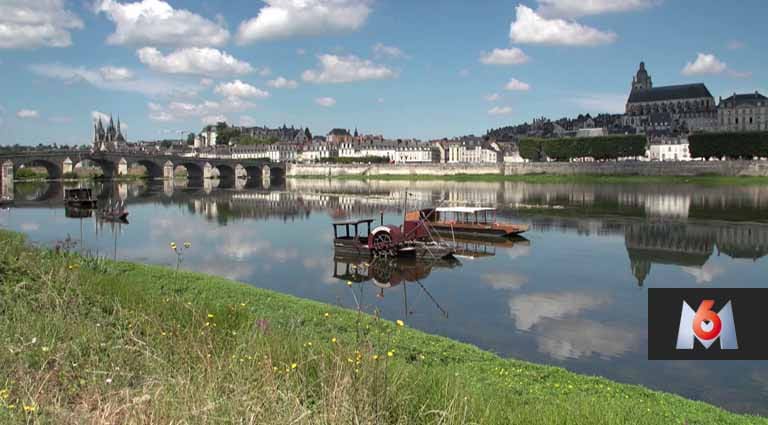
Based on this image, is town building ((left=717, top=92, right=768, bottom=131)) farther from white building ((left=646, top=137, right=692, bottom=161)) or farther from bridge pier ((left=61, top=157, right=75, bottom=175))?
bridge pier ((left=61, top=157, right=75, bottom=175))

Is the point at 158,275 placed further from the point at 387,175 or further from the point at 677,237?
the point at 387,175

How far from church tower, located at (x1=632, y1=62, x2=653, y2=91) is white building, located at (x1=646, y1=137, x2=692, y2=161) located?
150 ft

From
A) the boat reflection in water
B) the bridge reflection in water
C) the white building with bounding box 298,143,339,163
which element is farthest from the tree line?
the boat reflection in water

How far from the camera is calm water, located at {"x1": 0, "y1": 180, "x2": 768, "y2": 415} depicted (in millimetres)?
12023

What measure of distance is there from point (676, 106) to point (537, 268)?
147 m

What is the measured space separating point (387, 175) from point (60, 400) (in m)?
109

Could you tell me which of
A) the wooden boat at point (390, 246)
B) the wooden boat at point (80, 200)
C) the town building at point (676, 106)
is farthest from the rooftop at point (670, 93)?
the wooden boat at point (390, 246)

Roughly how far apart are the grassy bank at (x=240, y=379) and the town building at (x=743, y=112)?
146214 millimetres

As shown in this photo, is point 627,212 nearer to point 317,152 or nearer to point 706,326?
point 706,326

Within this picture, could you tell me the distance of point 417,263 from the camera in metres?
22.5

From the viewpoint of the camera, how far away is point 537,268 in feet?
71.6

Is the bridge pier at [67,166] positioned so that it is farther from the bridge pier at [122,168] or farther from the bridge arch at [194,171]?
the bridge arch at [194,171]

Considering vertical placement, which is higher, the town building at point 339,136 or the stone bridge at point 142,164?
the town building at point 339,136

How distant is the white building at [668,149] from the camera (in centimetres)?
12097
